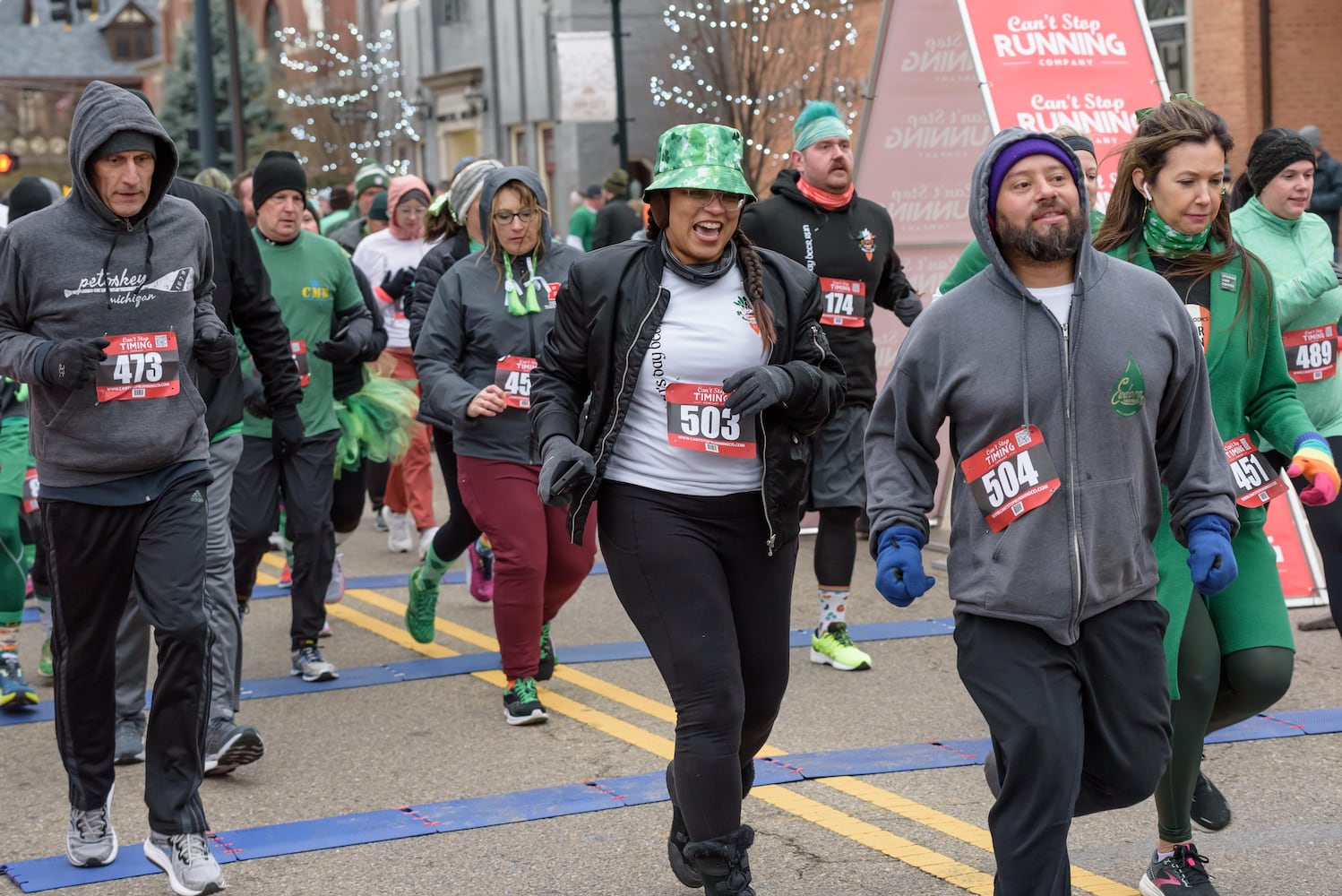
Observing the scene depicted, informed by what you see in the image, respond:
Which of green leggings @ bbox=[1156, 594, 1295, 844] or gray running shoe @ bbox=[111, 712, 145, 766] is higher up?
green leggings @ bbox=[1156, 594, 1295, 844]

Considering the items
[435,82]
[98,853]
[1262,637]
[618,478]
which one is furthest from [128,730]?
[435,82]

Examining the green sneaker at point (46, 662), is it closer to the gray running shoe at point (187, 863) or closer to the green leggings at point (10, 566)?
the green leggings at point (10, 566)

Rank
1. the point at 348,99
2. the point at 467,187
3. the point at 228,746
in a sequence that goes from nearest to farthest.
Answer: the point at 228,746
the point at 467,187
the point at 348,99

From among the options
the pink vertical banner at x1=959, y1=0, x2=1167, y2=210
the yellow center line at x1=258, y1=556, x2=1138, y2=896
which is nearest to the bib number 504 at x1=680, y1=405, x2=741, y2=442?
the yellow center line at x1=258, y1=556, x2=1138, y2=896

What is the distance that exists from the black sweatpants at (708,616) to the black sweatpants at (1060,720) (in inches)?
30.7

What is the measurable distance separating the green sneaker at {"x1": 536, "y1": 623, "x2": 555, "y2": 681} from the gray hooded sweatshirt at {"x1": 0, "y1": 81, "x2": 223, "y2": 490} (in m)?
2.66

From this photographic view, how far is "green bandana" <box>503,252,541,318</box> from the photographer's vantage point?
7.21 metres

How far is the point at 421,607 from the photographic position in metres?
8.46

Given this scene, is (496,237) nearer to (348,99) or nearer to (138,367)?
(138,367)

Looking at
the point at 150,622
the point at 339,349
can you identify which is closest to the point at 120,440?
the point at 150,622

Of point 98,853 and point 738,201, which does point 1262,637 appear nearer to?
point 738,201

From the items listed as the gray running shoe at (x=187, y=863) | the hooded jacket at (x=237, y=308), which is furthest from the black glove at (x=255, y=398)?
the gray running shoe at (x=187, y=863)

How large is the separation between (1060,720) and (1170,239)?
1.51 metres

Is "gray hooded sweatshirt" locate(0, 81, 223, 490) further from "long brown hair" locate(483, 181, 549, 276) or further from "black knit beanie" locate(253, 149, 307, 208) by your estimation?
"black knit beanie" locate(253, 149, 307, 208)
